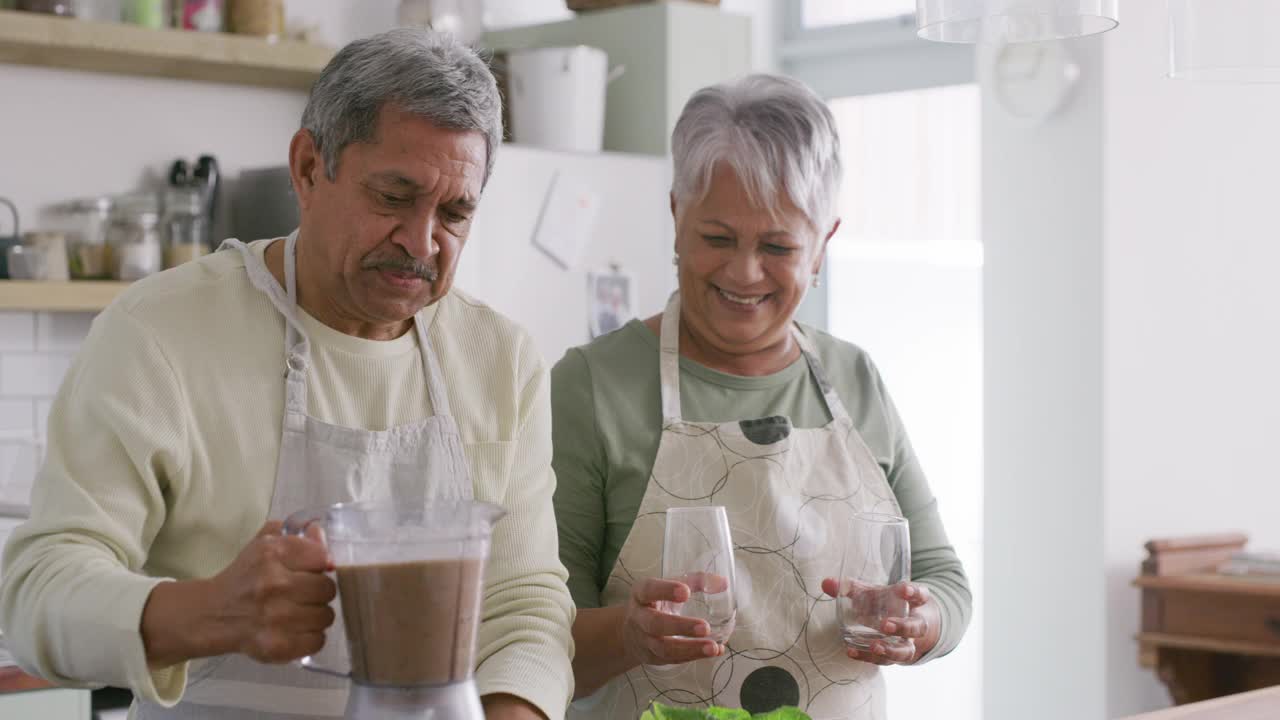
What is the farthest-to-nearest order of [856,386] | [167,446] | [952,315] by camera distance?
[952,315], [856,386], [167,446]

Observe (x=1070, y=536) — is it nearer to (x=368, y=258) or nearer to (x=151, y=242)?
(x=151, y=242)

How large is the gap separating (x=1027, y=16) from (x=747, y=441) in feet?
2.12

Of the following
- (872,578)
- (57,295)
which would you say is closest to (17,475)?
(57,295)

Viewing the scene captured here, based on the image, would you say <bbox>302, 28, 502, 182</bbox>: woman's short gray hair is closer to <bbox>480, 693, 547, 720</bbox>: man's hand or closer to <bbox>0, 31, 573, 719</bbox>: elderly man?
<bbox>0, 31, 573, 719</bbox>: elderly man

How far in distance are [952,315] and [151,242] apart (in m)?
2.20

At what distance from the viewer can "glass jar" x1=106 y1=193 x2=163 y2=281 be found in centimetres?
364

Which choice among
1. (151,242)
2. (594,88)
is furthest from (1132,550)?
(151,242)

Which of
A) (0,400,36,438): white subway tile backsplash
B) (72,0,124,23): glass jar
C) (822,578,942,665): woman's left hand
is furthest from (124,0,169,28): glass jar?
Answer: (822,578,942,665): woman's left hand

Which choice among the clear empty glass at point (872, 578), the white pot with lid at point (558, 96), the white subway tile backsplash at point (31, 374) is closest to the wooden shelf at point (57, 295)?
the white subway tile backsplash at point (31, 374)

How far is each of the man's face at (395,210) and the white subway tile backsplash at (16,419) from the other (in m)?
A: 2.49

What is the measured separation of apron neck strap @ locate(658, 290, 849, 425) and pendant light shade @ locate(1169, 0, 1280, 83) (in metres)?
0.60

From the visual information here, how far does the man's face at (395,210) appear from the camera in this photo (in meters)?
1.42

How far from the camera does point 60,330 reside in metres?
3.73

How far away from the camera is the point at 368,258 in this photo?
145cm
